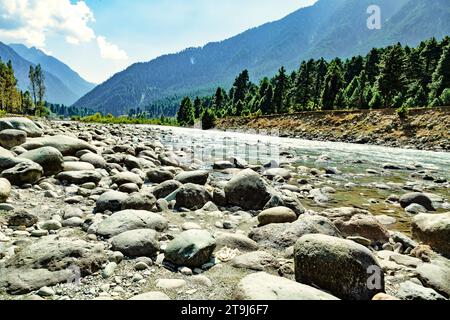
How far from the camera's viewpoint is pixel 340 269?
373cm

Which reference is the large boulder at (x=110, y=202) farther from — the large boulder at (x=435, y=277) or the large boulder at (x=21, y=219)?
the large boulder at (x=435, y=277)

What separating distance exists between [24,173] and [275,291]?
6.67m

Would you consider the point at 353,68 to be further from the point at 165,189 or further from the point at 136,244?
the point at 136,244

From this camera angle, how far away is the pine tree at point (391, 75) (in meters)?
53.3

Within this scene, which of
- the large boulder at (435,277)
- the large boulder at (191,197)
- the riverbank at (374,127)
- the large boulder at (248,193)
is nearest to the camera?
the large boulder at (435,277)

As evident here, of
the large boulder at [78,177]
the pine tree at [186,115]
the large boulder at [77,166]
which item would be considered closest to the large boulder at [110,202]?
the large boulder at [78,177]

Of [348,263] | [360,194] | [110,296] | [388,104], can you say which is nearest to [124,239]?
[110,296]

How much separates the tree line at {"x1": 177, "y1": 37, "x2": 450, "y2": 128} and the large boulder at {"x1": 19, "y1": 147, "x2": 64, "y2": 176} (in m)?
44.4

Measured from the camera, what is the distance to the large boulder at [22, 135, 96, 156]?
1015 centimetres

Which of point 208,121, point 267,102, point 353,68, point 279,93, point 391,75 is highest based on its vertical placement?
point 353,68

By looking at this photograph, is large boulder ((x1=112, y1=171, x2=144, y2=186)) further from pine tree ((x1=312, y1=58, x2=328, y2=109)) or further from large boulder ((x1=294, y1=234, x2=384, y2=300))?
pine tree ((x1=312, y1=58, x2=328, y2=109))

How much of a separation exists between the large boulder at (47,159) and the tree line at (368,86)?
4437 cm

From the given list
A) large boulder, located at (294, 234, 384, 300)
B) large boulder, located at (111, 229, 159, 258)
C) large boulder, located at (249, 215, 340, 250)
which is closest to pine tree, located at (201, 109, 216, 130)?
large boulder, located at (249, 215, 340, 250)

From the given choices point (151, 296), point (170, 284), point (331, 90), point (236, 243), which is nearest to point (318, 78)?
point (331, 90)
